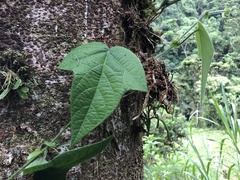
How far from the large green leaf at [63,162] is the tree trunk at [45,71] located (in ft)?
0.15

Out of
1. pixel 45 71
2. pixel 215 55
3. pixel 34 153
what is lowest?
pixel 34 153

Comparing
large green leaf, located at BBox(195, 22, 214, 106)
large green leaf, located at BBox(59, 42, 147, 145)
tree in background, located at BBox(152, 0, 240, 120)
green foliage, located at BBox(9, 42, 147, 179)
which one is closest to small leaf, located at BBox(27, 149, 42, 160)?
green foliage, located at BBox(9, 42, 147, 179)

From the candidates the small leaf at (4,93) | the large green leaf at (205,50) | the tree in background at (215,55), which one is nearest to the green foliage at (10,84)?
the small leaf at (4,93)

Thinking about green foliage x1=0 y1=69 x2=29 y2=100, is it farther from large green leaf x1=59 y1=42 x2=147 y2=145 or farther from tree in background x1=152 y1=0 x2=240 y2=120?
tree in background x1=152 y1=0 x2=240 y2=120

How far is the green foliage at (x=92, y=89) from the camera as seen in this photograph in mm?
246

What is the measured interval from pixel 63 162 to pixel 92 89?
0.29ft

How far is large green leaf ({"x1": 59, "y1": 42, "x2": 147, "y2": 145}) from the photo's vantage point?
245mm

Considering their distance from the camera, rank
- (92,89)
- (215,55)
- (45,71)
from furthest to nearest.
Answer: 1. (215,55)
2. (45,71)
3. (92,89)

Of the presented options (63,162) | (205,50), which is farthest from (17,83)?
(205,50)

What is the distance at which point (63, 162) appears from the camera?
0.29 m

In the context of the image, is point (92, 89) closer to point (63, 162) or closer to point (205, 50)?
point (63, 162)

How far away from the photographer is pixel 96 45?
1.02ft

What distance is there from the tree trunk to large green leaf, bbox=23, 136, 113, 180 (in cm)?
5

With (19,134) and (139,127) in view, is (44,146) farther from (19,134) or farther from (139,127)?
(139,127)
